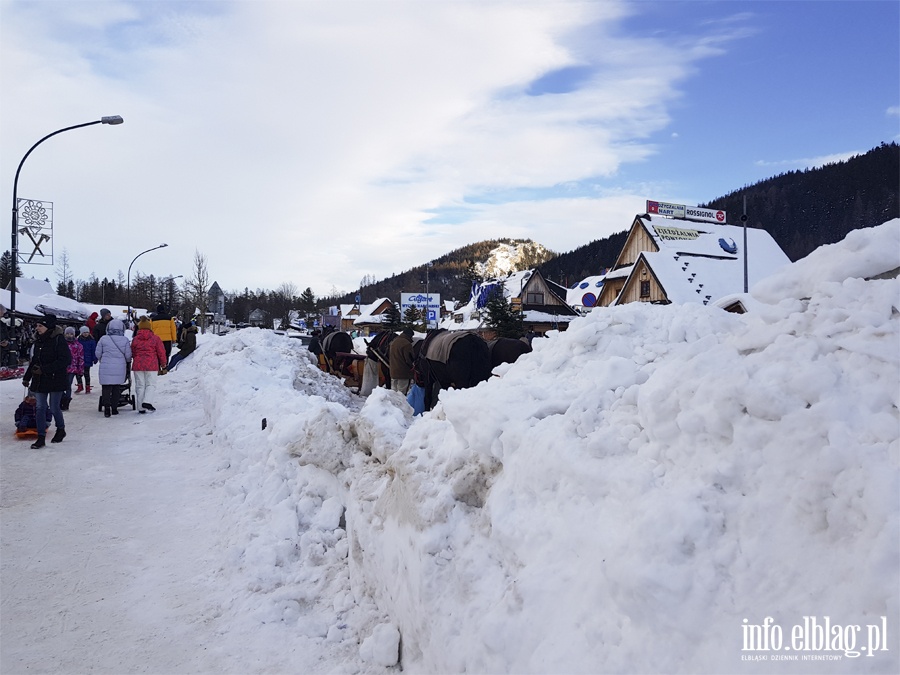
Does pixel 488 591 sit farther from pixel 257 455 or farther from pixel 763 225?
pixel 763 225

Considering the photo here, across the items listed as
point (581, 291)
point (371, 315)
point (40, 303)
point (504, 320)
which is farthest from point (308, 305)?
point (504, 320)

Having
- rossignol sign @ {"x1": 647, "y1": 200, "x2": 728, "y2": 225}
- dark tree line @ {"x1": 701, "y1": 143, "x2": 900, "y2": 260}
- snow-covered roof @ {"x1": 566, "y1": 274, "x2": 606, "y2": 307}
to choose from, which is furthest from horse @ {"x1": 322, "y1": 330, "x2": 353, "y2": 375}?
dark tree line @ {"x1": 701, "y1": 143, "x2": 900, "y2": 260}

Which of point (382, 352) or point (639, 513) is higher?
point (382, 352)

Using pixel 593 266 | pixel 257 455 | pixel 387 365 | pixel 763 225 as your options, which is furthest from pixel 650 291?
pixel 593 266

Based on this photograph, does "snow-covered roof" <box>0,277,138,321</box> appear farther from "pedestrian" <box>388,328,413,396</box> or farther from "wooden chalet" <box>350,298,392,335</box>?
"wooden chalet" <box>350,298,392,335</box>

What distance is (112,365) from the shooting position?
9.77 meters

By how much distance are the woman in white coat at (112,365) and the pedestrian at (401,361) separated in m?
5.14

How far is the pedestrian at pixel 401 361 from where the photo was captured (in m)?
11.7

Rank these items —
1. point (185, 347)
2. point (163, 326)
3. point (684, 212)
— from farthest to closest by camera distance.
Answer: point (684, 212) < point (185, 347) < point (163, 326)

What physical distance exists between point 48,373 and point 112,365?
2.42m

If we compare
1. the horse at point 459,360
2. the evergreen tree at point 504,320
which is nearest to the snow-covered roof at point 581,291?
the evergreen tree at point 504,320

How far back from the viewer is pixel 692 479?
8.07ft

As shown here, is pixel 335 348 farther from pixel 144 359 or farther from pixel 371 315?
pixel 371 315

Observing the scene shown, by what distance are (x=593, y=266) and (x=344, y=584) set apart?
88.8 meters
